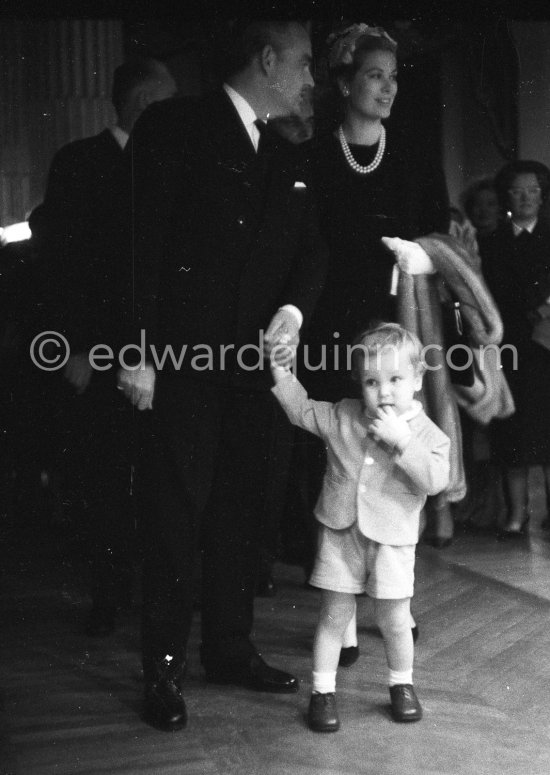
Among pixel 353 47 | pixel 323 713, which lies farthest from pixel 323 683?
pixel 353 47

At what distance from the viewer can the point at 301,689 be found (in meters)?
2.47

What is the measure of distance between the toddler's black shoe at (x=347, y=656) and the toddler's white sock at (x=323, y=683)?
157mm

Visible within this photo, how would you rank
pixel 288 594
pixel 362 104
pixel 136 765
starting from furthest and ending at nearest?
pixel 288 594, pixel 362 104, pixel 136 765

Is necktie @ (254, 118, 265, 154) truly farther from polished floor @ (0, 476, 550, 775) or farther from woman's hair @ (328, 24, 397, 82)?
polished floor @ (0, 476, 550, 775)

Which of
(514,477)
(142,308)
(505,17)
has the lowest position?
(514,477)

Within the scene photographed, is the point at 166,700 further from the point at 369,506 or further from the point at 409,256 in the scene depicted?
the point at 409,256

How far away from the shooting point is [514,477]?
2.54 m

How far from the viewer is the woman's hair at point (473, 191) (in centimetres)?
241

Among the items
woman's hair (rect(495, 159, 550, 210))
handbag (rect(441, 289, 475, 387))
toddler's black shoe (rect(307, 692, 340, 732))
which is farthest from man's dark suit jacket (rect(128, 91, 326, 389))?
toddler's black shoe (rect(307, 692, 340, 732))

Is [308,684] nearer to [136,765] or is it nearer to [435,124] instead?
[136,765]

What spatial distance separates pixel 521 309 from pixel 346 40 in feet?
2.14

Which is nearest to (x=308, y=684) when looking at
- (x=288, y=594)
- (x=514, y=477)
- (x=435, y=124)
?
(x=288, y=594)

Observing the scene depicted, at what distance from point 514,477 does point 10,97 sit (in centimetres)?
126

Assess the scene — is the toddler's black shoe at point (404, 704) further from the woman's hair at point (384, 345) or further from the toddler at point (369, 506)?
the woman's hair at point (384, 345)
